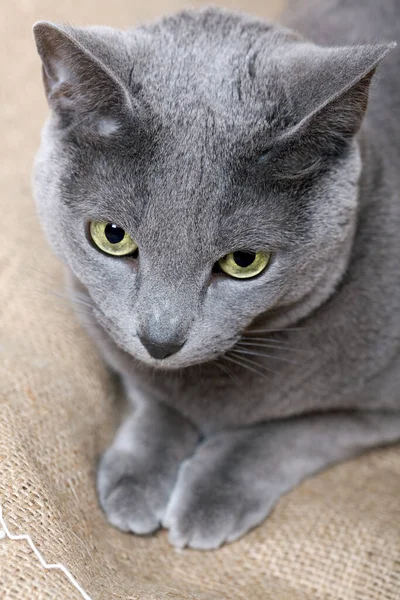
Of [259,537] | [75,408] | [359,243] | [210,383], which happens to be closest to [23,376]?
[75,408]

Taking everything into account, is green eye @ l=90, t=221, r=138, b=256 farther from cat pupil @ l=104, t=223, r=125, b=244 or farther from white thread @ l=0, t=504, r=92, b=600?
white thread @ l=0, t=504, r=92, b=600

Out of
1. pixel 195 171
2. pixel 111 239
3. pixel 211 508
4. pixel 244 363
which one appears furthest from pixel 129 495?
pixel 195 171

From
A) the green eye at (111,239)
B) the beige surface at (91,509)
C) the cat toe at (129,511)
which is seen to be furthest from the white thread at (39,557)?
Answer: the green eye at (111,239)

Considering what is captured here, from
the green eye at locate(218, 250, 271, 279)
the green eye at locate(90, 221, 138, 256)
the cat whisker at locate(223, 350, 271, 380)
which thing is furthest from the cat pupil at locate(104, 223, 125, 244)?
the cat whisker at locate(223, 350, 271, 380)

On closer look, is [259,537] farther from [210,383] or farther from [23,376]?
[23,376]

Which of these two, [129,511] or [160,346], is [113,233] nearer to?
[160,346]

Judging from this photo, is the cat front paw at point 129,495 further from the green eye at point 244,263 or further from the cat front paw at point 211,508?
the green eye at point 244,263

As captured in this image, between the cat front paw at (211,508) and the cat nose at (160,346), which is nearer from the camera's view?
the cat nose at (160,346)
